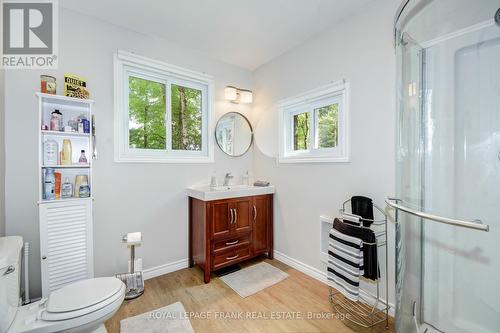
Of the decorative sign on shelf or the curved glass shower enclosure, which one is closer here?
the curved glass shower enclosure

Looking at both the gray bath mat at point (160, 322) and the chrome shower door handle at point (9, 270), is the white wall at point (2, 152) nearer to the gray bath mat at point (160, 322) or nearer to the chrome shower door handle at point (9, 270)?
the chrome shower door handle at point (9, 270)

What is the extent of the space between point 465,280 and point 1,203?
125 inches

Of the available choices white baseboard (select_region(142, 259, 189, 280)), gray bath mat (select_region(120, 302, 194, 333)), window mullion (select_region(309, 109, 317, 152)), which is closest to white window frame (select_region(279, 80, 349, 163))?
window mullion (select_region(309, 109, 317, 152))

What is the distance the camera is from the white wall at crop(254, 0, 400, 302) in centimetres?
177

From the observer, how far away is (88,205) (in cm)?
186

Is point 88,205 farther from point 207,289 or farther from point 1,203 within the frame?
point 207,289

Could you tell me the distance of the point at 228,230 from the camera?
237cm

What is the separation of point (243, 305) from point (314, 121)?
1.91 metres

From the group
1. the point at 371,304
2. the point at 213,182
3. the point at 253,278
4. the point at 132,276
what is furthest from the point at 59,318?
the point at 371,304

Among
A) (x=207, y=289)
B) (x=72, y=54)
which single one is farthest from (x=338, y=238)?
(x=72, y=54)

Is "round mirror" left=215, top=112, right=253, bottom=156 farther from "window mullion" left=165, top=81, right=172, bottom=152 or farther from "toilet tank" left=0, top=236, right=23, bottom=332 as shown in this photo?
"toilet tank" left=0, top=236, right=23, bottom=332

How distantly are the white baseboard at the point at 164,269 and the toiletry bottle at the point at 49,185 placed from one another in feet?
3.64

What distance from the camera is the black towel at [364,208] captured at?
1.79m

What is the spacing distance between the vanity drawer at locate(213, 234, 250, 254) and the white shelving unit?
108 cm
